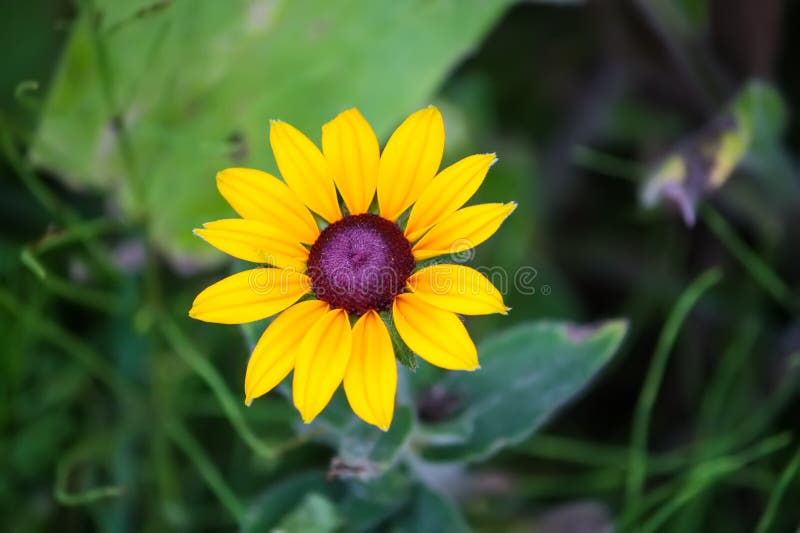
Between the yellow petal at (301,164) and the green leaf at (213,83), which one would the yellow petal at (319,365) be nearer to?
the yellow petal at (301,164)

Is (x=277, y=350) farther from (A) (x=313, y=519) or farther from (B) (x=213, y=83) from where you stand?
(B) (x=213, y=83)

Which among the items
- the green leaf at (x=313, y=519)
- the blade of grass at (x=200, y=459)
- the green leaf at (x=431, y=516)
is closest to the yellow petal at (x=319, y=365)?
the green leaf at (x=313, y=519)

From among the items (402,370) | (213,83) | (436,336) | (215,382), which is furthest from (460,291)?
(213,83)

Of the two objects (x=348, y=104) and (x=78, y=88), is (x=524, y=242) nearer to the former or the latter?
(x=348, y=104)

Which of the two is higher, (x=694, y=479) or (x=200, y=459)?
(x=200, y=459)

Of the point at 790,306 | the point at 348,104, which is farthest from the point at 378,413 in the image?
the point at 790,306

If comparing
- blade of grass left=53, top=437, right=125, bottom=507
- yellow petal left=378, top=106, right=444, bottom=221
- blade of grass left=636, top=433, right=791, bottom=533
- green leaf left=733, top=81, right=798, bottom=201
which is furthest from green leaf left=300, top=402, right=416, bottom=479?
green leaf left=733, top=81, right=798, bottom=201

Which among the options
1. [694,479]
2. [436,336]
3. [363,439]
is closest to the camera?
[436,336]
